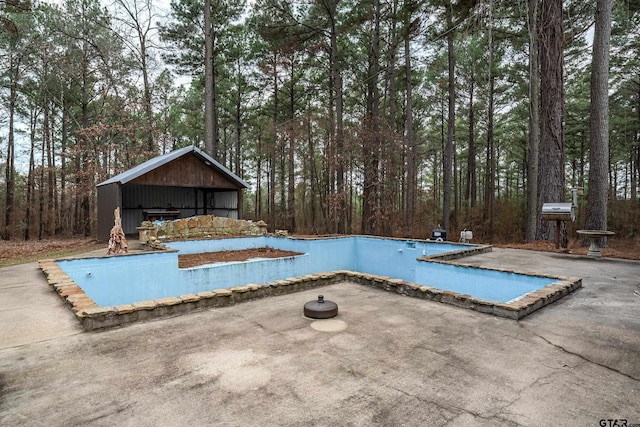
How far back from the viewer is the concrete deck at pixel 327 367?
162cm

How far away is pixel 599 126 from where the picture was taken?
22.9ft

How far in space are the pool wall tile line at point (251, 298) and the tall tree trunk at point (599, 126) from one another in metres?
4.10

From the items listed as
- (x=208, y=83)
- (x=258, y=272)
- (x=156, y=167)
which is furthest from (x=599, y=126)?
(x=208, y=83)

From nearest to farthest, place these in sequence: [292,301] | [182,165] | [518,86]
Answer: [292,301] → [182,165] → [518,86]

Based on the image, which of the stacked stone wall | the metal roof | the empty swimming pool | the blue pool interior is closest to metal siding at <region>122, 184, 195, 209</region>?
the metal roof

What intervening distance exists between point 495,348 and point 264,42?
1496cm

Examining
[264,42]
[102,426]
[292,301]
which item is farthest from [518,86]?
[102,426]

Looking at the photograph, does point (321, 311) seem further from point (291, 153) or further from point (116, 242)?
point (291, 153)

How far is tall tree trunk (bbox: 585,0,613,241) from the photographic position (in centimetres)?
683

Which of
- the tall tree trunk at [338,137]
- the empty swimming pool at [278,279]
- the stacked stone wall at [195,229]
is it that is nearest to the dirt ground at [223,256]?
the empty swimming pool at [278,279]

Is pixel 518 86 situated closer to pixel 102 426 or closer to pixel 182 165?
pixel 182 165

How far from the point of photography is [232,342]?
8.14 ft

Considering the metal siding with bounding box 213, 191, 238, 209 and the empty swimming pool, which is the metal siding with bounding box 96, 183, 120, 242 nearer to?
the empty swimming pool

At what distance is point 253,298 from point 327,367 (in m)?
1.79
